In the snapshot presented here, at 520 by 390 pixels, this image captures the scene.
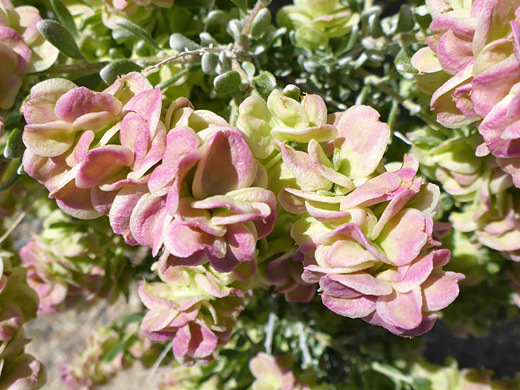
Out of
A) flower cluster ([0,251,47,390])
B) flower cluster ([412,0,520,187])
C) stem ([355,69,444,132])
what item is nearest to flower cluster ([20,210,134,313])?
flower cluster ([0,251,47,390])

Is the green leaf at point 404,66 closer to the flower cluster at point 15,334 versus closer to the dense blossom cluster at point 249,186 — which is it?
the dense blossom cluster at point 249,186

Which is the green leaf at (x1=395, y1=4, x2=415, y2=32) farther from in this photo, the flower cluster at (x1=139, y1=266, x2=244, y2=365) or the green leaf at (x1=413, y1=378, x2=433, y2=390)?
the green leaf at (x1=413, y1=378, x2=433, y2=390)

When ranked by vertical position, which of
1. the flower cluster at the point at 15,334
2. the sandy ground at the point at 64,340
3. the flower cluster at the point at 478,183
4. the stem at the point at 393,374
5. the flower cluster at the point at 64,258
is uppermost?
the flower cluster at the point at 478,183

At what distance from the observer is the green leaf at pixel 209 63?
587 millimetres

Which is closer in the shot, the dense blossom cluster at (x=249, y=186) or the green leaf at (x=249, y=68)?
the dense blossom cluster at (x=249, y=186)

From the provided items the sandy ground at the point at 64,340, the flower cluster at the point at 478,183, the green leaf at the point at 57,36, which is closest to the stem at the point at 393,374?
the flower cluster at the point at 478,183

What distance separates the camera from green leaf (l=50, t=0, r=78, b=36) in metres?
0.65

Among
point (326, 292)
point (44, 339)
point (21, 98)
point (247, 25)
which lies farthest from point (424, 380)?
point (44, 339)

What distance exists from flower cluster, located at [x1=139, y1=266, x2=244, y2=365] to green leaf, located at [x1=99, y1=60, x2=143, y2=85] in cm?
24

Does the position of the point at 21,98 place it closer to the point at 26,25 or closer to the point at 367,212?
the point at 26,25

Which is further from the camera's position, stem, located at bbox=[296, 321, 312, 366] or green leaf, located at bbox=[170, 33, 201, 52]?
stem, located at bbox=[296, 321, 312, 366]

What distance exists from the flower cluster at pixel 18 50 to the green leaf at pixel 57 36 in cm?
2

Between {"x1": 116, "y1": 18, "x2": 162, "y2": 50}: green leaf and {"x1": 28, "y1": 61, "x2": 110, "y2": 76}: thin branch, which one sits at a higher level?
{"x1": 116, "y1": 18, "x2": 162, "y2": 50}: green leaf

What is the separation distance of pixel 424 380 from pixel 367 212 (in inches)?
24.8
